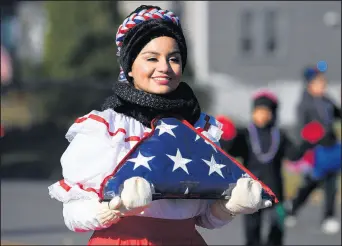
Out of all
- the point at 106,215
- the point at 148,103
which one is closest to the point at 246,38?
the point at 148,103

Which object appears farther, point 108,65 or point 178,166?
point 108,65

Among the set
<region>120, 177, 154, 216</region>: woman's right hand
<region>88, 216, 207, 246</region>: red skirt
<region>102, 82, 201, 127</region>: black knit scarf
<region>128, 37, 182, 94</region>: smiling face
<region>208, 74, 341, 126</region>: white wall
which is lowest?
<region>208, 74, 341, 126</region>: white wall

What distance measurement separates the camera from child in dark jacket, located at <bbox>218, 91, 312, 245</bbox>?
336 inches

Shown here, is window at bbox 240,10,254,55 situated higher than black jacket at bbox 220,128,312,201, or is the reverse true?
black jacket at bbox 220,128,312,201

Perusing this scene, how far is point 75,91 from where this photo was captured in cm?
2367

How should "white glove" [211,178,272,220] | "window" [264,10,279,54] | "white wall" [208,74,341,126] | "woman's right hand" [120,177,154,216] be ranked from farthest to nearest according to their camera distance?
"white wall" [208,74,341,126] < "window" [264,10,279,54] < "white glove" [211,178,272,220] < "woman's right hand" [120,177,154,216]

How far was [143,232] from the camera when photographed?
404 centimetres

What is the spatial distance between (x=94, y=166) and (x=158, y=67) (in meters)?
0.50

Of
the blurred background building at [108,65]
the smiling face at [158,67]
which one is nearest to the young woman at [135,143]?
the smiling face at [158,67]

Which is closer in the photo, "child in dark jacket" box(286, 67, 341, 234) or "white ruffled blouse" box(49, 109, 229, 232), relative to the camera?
"white ruffled blouse" box(49, 109, 229, 232)

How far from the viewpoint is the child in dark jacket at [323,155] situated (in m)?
10.5

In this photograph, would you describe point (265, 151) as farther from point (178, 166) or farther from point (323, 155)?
point (178, 166)

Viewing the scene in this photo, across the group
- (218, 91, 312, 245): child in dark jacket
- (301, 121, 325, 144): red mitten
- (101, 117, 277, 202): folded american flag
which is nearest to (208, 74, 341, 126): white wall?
(301, 121, 325, 144): red mitten

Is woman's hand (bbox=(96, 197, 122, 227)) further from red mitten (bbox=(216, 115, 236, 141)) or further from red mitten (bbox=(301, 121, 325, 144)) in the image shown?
red mitten (bbox=(301, 121, 325, 144))
